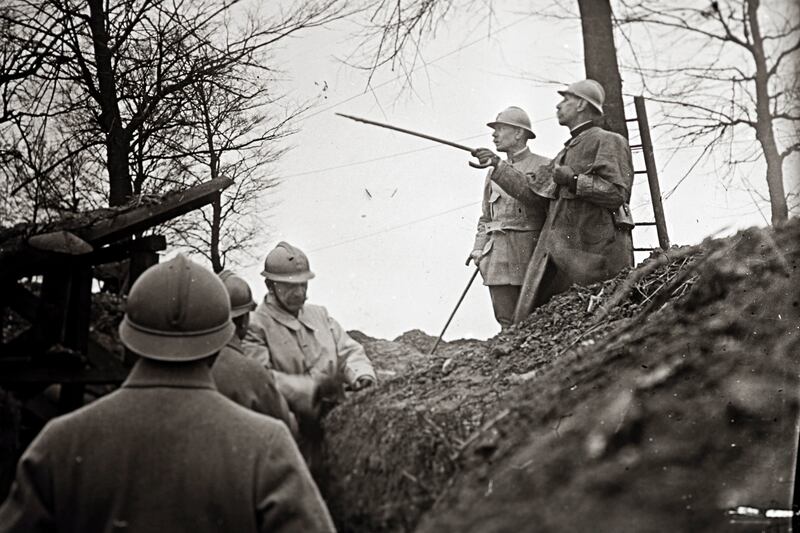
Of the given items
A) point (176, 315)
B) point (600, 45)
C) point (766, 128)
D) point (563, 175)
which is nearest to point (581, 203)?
point (563, 175)

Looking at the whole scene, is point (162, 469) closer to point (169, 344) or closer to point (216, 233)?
point (169, 344)

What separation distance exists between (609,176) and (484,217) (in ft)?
2.35

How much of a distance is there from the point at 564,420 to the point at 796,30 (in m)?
2.69

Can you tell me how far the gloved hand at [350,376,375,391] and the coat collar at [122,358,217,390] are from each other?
3.04ft

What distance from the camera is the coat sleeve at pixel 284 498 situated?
214 cm

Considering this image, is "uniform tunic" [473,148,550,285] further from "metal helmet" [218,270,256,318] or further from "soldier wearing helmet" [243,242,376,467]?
"metal helmet" [218,270,256,318]

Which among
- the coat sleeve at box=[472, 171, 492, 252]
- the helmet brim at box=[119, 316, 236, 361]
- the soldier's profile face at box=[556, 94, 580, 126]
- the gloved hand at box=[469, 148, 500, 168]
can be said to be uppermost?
the soldier's profile face at box=[556, 94, 580, 126]

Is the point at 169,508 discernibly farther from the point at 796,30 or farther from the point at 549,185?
the point at 796,30

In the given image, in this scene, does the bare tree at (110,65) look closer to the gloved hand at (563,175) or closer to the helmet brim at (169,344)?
the helmet brim at (169,344)

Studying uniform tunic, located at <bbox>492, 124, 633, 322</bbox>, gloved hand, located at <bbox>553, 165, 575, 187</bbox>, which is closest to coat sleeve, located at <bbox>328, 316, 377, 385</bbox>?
uniform tunic, located at <bbox>492, 124, 633, 322</bbox>

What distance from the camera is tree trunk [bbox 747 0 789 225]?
445 cm

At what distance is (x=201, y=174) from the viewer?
3271mm

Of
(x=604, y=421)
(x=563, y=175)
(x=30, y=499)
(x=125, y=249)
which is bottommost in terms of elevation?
(x=604, y=421)

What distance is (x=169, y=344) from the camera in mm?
2223
